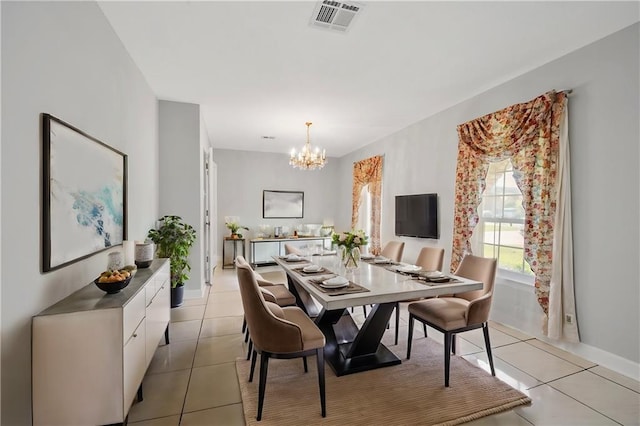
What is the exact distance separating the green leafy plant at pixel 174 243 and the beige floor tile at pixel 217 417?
204 centimetres

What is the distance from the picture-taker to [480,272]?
104 inches

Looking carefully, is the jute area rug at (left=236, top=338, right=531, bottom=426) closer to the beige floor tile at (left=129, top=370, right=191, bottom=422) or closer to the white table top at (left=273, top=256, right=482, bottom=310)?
the beige floor tile at (left=129, top=370, right=191, bottom=422)

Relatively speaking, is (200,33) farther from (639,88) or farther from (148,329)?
(639,88)

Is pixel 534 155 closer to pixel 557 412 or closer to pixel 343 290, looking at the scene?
pixel 557 412

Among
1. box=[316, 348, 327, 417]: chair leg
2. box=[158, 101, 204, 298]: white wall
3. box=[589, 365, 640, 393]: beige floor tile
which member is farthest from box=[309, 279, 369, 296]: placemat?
box=[158, 101, 204, 298]: white wall

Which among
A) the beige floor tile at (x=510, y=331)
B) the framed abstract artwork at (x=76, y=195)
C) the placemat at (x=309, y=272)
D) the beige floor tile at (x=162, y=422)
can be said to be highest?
the framed abstract artwork at (x=76, y=195)

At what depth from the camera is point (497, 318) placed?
341cm

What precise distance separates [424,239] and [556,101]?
237 centimetres

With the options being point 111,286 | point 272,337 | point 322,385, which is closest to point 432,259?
point 322,385

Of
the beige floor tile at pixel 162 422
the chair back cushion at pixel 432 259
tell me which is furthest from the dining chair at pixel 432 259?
the beige floor tile at pixel 162 422

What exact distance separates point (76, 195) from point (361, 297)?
1.90 meters

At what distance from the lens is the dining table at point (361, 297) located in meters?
2.01

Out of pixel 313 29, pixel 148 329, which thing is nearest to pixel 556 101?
pixel 313 29

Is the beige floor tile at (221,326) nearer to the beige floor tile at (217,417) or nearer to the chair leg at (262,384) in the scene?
the beige floor tile at (217,417)
